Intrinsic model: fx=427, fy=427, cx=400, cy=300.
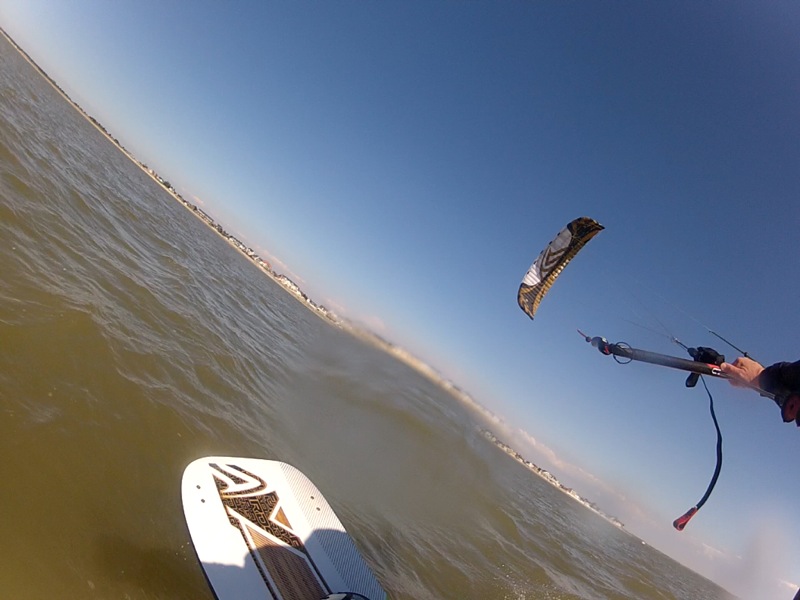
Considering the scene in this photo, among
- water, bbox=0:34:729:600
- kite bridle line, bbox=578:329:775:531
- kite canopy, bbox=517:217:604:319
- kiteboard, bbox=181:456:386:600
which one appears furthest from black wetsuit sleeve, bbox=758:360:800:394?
kite canopy, bbox=517:217:604:319

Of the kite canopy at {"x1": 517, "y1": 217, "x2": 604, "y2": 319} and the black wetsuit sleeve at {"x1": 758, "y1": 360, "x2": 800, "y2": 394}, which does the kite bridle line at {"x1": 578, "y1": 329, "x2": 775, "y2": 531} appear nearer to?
the black wetsuit sleeve at {"x1": 758, "y1": 360, "x2": 800, "y2": 394}

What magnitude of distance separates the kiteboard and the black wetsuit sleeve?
591cm

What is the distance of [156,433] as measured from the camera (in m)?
8.02

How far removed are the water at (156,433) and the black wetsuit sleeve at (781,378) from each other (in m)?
7.32

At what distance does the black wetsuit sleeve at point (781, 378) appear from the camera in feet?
15.0

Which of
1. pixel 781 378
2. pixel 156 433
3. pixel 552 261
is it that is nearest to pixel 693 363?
pixel 781 378

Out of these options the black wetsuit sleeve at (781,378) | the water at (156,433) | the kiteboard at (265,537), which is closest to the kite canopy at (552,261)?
the water at (156,433)

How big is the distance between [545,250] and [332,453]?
9405mm

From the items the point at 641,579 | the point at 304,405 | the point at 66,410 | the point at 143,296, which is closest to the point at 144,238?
the point at 143,296

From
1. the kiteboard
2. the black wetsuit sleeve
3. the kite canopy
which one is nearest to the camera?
the black wetsuit sleeve

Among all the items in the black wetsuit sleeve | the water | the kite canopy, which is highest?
the kite canopy

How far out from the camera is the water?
18.0ft

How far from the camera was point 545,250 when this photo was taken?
13898 millimetres

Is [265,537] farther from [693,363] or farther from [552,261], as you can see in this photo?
[552,261]
